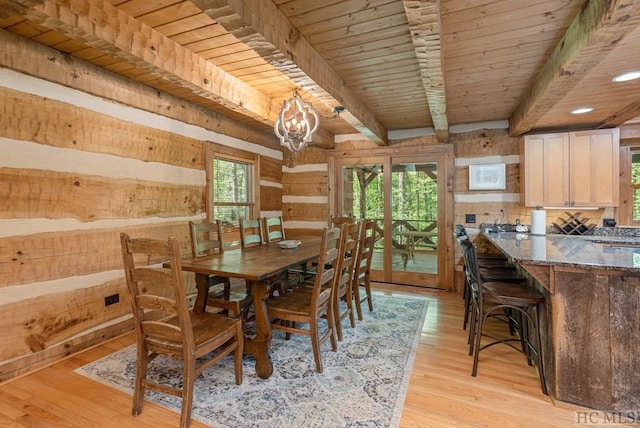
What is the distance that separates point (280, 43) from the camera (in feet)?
6.26

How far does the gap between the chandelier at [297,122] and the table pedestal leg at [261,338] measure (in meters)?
1.48

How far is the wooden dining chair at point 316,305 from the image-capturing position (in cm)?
231

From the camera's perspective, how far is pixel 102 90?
2.82 meters

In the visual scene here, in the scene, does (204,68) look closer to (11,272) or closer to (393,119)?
(11,272)

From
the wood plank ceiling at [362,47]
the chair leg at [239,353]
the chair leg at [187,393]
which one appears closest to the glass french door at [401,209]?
the wood plank ceiling at [362,47]

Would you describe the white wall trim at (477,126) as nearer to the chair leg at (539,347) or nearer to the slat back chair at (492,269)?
the slat back chair at (492,269)

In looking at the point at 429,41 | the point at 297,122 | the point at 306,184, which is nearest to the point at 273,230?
the point at 306,184

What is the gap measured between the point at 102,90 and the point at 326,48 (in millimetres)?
2085

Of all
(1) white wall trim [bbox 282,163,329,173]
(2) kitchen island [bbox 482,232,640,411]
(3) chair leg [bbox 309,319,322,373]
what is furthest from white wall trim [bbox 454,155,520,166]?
(3) chair leg [bbox 309,319,322,373]

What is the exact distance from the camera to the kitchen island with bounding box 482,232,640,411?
185 centimetres

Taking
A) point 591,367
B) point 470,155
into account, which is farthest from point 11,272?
point 470,155

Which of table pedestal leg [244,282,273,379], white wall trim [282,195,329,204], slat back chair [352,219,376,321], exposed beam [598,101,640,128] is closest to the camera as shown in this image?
table pedestal leg [244,282,273,379]

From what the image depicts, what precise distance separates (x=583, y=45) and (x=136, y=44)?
9.06 ft

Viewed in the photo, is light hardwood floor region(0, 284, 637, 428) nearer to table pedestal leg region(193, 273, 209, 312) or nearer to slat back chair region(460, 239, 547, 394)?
slat back chair region(460, 239, 547, 394)
